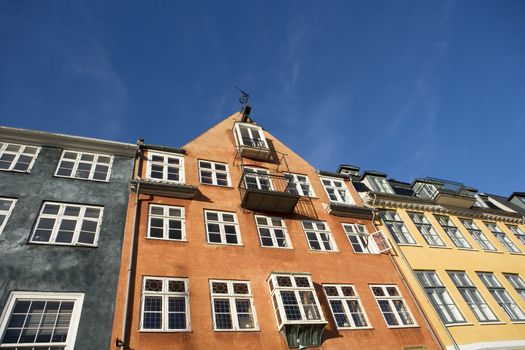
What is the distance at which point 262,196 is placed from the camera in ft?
62.7

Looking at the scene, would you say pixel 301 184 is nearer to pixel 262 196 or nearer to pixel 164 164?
pixel 262 196

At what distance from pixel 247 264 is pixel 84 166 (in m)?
10.3

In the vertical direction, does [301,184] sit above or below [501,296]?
above

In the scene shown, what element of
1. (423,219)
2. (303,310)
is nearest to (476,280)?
(423,219)

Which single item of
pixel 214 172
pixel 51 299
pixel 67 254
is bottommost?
pixel 51 299

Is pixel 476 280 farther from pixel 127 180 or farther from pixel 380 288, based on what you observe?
pixel 127 180

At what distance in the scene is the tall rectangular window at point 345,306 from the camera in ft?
52.4

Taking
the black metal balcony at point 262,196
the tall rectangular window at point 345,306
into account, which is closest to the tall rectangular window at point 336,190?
the black metal balcony at point 262,196

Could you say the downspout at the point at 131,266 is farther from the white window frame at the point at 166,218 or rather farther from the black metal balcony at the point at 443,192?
the black metal balcony at the point at 443,192

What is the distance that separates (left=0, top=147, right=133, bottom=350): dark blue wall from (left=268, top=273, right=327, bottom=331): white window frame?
6.59m

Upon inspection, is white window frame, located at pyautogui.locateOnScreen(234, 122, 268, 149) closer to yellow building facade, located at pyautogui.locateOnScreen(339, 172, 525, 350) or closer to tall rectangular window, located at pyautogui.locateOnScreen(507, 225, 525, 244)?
yellow building facade, located at pyautogui.locateOnScreen(339, 172, 525, 350)

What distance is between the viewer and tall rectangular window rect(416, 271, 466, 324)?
737 inches

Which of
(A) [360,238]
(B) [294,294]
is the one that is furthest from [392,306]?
(B) [294,294]

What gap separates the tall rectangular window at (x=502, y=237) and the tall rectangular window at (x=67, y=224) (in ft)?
92.4
